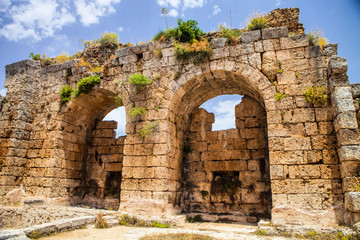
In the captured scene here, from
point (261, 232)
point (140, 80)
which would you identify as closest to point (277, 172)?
point (261, 232)

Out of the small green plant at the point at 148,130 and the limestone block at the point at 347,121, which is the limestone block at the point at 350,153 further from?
the small green plant at the point at 148,130

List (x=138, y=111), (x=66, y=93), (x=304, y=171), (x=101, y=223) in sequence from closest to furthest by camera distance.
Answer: (x=101, y=223)
(x=304, y=171)
(x=138, y=111)
(x=66, y=93)

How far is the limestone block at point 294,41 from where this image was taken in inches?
288

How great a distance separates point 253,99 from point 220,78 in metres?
1.68

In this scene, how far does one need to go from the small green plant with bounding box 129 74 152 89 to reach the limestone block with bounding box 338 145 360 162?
5.67 meters

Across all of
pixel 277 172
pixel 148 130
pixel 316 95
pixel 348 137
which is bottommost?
pixel 277 172

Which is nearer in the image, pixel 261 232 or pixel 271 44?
pixel 261 232

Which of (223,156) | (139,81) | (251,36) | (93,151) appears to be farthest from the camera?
(93,151)

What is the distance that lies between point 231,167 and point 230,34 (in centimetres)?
432

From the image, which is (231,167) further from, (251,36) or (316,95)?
(251,36)

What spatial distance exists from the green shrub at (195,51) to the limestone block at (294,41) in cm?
210

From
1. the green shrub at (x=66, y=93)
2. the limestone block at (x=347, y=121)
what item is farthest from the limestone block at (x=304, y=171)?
the green shrub at (x=66, y=93)

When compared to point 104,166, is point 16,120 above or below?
above

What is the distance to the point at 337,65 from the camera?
21.5 ft
